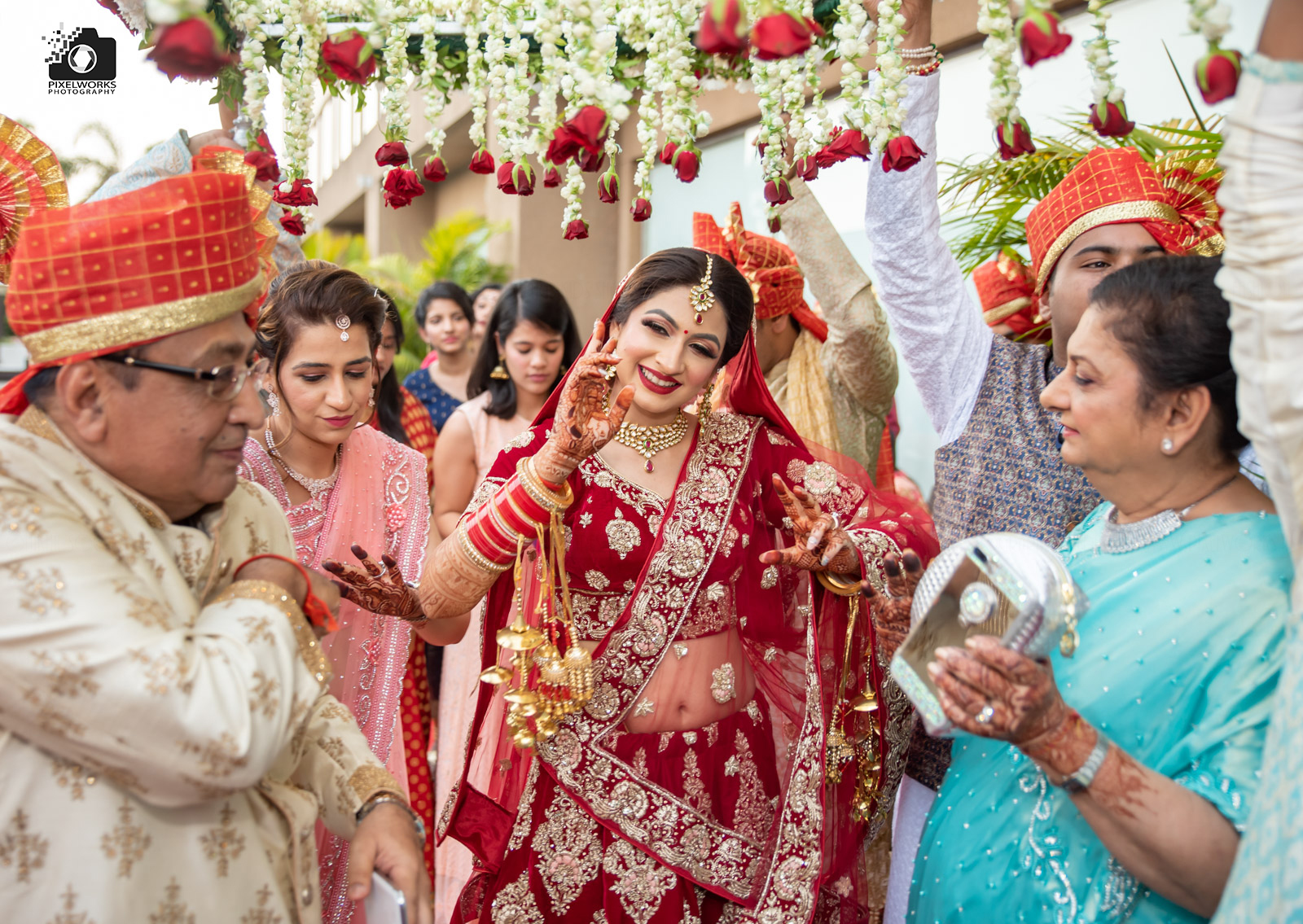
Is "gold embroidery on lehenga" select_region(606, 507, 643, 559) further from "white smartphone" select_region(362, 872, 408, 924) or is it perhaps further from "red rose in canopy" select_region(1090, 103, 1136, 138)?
"red rose in canopy" select_region(1090, 103, 1136, 138)

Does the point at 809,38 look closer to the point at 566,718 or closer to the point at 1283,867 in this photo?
the point at 1283,867

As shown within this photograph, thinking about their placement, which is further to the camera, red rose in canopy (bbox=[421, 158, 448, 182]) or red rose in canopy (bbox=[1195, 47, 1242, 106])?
red rose in canopy (bbox=[421, 158, 448, 182])

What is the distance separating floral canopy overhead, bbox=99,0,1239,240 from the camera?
60.1 inches

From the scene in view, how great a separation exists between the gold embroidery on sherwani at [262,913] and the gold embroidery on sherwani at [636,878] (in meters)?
Result: 0.84

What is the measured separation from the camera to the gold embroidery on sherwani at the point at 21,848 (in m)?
1.17

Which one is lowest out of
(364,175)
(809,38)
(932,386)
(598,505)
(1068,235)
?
(364,175)

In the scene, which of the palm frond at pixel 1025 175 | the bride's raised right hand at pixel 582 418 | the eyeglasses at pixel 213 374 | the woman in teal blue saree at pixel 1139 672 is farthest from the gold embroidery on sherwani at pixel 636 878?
the palm frond at pixel 1025 175

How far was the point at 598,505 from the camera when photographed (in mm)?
2203

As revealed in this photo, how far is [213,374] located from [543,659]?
914mm

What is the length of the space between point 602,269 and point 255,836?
8.23 m

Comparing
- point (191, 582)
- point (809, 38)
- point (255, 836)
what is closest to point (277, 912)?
point (255, 836)

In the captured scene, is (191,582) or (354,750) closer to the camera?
(191,582)

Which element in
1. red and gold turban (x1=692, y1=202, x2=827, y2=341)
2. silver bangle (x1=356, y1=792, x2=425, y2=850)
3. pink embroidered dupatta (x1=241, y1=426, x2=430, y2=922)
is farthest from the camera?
red and gold turban (x1=692, y1=202, x2=827, y2=341)

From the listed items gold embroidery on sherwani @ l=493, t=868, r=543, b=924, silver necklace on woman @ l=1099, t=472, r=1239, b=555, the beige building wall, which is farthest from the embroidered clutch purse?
the beige building wall
